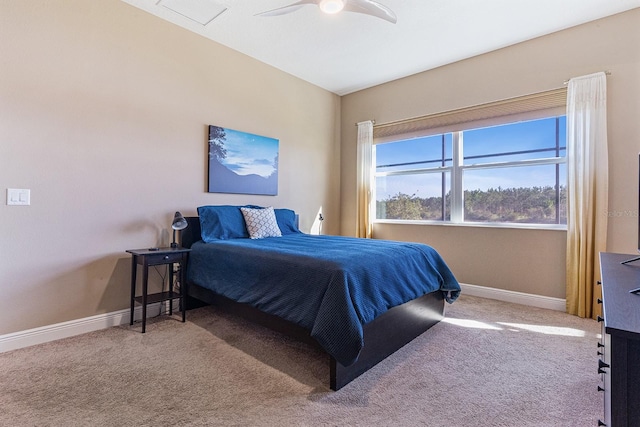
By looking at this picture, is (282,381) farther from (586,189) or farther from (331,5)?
(586,189)

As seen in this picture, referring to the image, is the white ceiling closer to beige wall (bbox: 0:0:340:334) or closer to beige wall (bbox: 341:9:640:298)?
beige wall (bbox: 341:9:640:298)

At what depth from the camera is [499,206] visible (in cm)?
366

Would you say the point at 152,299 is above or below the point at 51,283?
below

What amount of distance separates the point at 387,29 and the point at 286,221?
233cm

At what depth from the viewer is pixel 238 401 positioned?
165 cm

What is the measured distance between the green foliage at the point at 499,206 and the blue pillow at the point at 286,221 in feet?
5.31

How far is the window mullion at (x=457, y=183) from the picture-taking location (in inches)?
153

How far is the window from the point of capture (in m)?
3.36

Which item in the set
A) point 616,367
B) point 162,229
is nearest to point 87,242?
point 162,229

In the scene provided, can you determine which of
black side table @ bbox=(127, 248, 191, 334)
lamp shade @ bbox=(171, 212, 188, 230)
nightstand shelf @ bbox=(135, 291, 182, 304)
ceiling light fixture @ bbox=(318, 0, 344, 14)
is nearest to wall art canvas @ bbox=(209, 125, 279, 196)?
lamp shade @ bbox=(171, 212, 188, 230)

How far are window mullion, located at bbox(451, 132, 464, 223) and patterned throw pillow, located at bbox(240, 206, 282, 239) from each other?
86.8 inches

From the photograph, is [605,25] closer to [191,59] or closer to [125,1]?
[191,59]

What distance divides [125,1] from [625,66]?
4498 millimetres

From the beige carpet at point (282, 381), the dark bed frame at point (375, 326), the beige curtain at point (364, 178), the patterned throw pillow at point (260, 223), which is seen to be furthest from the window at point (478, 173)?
the patterned throw pillow at point (260, 223)
